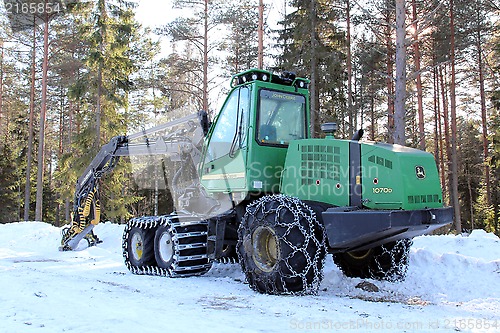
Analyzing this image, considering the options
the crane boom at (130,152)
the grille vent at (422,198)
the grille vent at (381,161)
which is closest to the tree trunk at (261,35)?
the crane boom at (130,152)

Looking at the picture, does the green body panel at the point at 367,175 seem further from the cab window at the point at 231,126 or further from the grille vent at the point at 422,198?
the cab window at the point at 231,126

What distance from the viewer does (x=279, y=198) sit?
6359 mm

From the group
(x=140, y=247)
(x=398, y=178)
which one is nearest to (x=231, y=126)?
(x=398, y=178)

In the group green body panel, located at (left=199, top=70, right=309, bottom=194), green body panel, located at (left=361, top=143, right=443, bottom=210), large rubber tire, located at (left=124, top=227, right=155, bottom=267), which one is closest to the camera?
green body panel, located at (left=361, top=143, right=443, bottom=210)

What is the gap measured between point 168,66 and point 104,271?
16433 millimetres

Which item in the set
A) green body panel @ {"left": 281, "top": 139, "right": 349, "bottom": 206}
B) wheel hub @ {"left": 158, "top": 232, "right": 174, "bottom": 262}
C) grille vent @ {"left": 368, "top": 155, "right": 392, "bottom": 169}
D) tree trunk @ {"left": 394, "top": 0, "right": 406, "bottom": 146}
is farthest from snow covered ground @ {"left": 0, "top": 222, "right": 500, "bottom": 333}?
tree trunk @ {"left": 394, "top": 0, "right": 406, "bottom": 146}

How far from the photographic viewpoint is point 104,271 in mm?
8953

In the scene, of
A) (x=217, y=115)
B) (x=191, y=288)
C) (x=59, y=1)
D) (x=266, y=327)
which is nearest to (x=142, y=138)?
(x=217, y=115)

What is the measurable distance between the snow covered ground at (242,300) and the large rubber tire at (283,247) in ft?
0.76

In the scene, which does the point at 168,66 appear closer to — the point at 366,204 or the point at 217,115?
the point at 217,115

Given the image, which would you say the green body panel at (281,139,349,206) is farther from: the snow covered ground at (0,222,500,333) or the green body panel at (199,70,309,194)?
the snow covered ground at (0,222,500,333)

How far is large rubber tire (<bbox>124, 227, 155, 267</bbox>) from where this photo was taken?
8.82 m

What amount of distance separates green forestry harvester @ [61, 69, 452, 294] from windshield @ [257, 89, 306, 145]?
17 mm

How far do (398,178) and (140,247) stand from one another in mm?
5325
